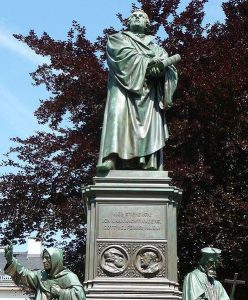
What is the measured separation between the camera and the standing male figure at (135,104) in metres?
11.8

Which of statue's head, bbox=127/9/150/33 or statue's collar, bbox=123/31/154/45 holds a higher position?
Answer: statue's head, bbox=127/9/150/33

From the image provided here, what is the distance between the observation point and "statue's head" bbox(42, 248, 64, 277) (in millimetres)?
10328

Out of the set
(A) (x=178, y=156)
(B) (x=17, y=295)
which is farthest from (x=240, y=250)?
(B) (x=17, y=295)

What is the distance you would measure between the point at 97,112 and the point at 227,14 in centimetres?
525

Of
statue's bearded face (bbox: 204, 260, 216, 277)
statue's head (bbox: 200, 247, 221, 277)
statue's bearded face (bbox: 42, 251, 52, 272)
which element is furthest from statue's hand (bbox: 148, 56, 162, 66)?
statue's bearded face (bbox: 42, 251, 52, 272)

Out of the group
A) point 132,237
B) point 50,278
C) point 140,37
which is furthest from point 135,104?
point 50,278

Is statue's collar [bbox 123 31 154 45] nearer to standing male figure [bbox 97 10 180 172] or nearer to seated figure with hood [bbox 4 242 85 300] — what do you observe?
standing male figure [bbox 97 10 180 172]

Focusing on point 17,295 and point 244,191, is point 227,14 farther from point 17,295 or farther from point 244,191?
point 17,295

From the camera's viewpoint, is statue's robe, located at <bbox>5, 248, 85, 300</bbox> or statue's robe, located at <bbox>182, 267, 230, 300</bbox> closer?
statue's robe, located at <bbox>5, 248, 85, 300</bbox>

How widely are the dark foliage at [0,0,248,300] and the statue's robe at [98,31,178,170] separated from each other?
700 cm

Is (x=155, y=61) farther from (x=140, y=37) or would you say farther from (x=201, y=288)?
(x=201, y=288)

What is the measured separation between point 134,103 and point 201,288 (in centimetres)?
317

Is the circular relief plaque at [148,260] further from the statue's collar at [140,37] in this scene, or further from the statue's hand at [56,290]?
the statue's collar at [140,37]

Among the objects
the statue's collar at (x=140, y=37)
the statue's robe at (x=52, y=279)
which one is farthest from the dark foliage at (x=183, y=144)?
the statue's robe at (x=52, y=279)
